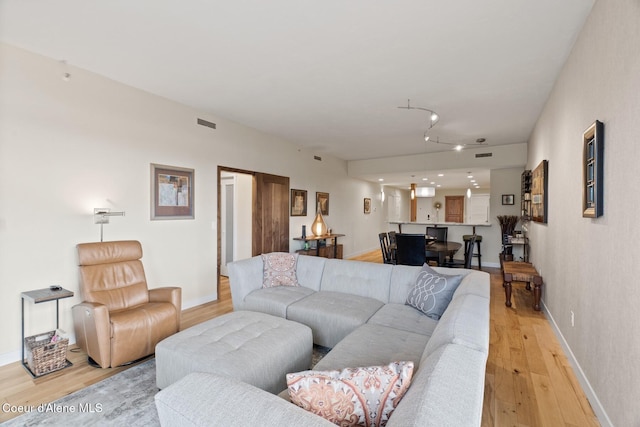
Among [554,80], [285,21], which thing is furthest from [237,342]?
[554,80]

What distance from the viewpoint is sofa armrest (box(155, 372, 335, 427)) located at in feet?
2.80

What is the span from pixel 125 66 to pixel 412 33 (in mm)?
2782

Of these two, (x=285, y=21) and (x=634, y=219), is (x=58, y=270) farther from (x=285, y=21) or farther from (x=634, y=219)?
(x=634, y=219)

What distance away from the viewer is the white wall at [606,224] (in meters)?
1.50

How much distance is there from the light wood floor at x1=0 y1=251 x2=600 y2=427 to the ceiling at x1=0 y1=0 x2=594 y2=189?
278 centimetres

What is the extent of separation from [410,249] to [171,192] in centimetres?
368

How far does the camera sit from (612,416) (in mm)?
1702

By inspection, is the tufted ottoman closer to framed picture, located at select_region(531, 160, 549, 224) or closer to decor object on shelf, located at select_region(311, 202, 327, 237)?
framed picture, located at select_region(531, 160, 549, 224)

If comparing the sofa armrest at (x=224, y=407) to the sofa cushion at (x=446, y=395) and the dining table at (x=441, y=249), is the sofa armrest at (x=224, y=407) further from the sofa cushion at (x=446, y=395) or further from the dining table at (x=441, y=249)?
the dining table at (x=441, y=249)

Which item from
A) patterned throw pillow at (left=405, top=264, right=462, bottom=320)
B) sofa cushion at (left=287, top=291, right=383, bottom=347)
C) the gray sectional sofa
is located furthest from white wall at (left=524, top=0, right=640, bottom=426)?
sofa cushion at (left=287, top=291, right=383, bottom=347)

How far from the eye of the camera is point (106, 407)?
2.02m

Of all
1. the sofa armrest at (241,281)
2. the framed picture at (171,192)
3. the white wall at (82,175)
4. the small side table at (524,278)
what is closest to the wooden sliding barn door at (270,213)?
the white wall at (82,175)

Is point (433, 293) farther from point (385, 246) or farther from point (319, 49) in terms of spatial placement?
point (385, 246)

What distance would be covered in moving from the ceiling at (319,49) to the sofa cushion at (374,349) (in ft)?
7.72
